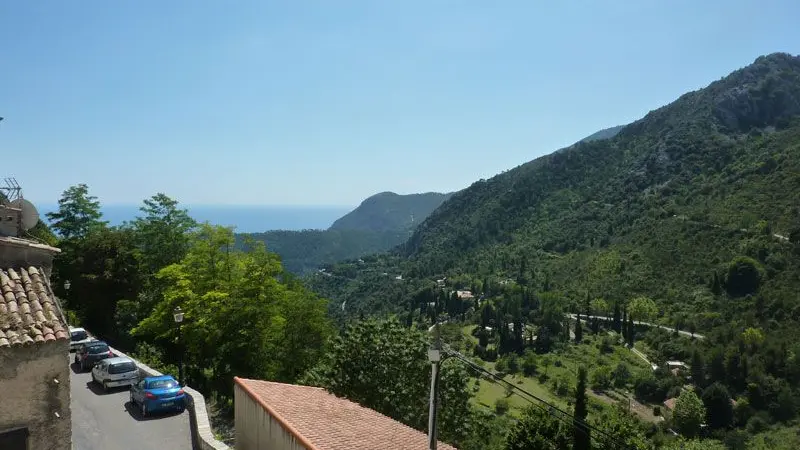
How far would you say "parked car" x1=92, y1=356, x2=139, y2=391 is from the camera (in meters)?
21.0

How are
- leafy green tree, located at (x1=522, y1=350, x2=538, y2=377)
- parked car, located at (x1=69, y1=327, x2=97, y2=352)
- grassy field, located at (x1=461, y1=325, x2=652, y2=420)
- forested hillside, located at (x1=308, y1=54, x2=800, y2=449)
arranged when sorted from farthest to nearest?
leafy green tree, located at (x1=522, y1=350, x2=538, y2=377), forested hillside, located at (x1=308, y1=54, x2=800, y2=449), grassy field, located at (x1=461, y1=325, x2=652, y2=420), parked car, located at (x1=69, y1=327, x2=97, y2=352)

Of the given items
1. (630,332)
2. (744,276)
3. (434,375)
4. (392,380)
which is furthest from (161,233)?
(744,276)

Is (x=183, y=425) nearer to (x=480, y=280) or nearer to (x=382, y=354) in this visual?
(x=382, y=354)

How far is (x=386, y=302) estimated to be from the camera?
166125mm

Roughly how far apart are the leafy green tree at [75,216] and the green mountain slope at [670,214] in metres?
104

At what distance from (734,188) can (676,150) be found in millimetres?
37461

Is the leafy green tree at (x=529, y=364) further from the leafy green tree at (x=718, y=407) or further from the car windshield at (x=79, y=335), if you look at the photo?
the car windshield at (x=79, y=335)

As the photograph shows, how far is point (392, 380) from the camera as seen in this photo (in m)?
20.8

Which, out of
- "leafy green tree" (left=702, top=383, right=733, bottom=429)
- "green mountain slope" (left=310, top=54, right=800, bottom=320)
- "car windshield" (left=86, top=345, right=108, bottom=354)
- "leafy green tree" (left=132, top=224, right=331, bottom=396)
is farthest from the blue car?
"green mountain slope" (left=310, top=54, right=800, bottom=320)

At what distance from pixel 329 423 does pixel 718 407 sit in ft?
265

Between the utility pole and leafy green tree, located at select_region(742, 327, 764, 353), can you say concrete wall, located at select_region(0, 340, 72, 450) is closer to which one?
the utility pole

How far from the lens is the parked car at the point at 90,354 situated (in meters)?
24.5

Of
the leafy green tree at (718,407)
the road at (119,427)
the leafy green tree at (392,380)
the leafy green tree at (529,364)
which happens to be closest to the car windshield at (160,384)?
the road at (119,427)

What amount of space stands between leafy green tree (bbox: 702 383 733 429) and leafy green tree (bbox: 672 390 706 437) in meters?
4.68
